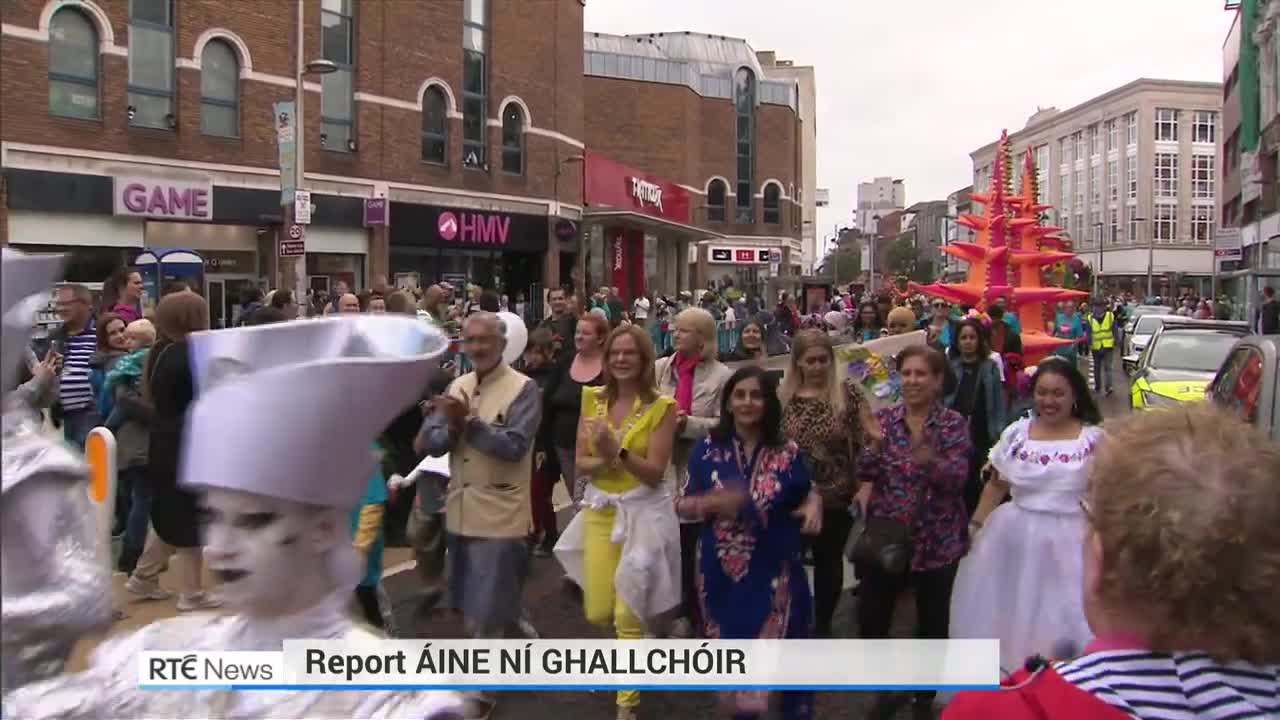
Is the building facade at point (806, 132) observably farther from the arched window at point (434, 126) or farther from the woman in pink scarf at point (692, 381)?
the woman in pink scarf at point (692, 381)

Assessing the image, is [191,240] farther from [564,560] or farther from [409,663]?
[409,663]

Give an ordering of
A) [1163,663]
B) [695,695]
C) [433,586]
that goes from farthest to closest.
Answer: [433,586], [695,695], [1163,663]

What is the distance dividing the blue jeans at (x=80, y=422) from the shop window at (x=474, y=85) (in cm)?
2461

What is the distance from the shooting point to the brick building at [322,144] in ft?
68.6

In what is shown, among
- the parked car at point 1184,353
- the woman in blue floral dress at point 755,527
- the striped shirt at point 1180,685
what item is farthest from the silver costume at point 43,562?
the parked car at point 1184,353

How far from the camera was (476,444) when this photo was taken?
15.8ft

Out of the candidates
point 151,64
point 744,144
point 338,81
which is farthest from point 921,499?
point 744,144

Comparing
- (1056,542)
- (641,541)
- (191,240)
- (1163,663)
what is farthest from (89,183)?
(1163,663)

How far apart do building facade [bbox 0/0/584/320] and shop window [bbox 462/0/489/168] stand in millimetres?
67

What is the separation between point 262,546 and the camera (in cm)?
208

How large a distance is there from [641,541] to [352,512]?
288cm

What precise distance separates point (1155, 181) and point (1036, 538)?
88639 mm

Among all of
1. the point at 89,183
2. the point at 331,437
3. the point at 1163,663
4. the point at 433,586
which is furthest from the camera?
the point at 89,183

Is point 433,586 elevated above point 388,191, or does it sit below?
below
